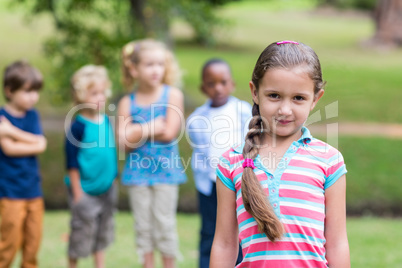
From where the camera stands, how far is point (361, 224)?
24.5 feet

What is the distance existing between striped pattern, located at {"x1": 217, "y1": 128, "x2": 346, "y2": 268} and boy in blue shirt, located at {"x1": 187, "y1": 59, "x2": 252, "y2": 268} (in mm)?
1772

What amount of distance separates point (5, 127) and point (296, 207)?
2941 mm

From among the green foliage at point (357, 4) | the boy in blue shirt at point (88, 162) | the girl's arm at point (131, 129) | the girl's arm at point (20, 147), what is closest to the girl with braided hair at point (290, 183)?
the girl's arm at point (131, 129)

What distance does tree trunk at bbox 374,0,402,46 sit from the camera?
73.2ft

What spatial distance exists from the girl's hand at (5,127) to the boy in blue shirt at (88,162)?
438mm

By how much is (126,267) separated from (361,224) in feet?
11.3

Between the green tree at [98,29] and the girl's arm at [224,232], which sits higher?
the green tree at [98,29]

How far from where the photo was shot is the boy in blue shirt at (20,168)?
443 cm

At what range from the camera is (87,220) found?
15.3ft

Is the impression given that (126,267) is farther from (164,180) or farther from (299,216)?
(299,216)

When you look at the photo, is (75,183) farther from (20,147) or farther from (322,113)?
(322,113)

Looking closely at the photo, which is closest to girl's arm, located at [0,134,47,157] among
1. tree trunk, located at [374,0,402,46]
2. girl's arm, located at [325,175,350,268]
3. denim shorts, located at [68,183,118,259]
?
denim shorts, located at [68,183,118,259]

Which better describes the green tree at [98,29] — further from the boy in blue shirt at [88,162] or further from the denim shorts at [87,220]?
the denim shorts at [87,220]

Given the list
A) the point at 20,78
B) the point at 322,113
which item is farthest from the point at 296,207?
the point at 322,113
